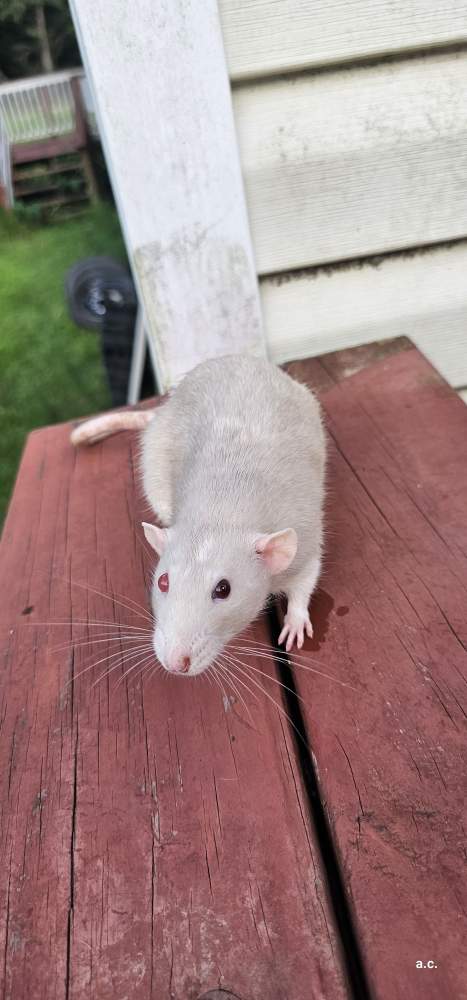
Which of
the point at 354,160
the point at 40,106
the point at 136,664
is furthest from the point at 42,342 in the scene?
the point at 40,106

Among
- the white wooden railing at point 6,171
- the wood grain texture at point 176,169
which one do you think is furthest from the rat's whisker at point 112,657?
the white wooden railing at point 6,171

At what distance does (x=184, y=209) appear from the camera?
6.59ft

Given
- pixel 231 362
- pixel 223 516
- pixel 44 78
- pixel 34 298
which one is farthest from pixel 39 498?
pixel 44 78

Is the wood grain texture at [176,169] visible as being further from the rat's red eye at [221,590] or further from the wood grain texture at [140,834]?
the rat's red eye at [221,590]

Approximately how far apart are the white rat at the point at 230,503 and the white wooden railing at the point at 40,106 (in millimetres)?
8767

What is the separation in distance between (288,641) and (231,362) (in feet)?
2.59

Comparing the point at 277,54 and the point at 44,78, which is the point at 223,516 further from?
the point at 44,78

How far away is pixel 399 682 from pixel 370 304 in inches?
60.7

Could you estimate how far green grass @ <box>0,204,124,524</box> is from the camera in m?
4.46

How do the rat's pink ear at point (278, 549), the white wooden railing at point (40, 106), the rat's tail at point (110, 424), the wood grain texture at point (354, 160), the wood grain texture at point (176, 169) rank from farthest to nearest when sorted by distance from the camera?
the white wooden railing at point (40, 106), the rat's tail at point (110, 424), the wood grain texture at point (354, 160), the wood grain texture at point (176, 169), the rat's pink ear at point (278, 549)

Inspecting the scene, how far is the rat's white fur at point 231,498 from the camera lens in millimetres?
1223

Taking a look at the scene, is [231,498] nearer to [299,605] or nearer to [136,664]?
[299,605]

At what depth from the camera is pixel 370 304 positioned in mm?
2359

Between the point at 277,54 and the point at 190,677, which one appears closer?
the point at 190,677
